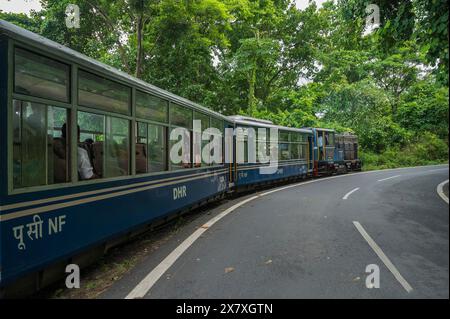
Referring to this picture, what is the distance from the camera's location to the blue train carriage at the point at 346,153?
23.8m

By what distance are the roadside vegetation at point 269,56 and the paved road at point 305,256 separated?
14.0 ft

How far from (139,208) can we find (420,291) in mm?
4175

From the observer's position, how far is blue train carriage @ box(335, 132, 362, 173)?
78.2 ft

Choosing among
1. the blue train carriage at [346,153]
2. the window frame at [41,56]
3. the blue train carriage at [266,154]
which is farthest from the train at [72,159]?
the blue train carriage at [346,153]

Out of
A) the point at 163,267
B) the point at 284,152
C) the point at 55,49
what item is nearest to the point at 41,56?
the point at 55,49

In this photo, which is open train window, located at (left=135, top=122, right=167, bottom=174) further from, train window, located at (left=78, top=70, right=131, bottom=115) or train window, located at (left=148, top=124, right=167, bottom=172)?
train window, located at (left=78, top=70, right=131, bottom=115)

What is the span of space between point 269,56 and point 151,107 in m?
21.8

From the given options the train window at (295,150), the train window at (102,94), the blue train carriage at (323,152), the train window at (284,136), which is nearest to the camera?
the train window at (102,94)

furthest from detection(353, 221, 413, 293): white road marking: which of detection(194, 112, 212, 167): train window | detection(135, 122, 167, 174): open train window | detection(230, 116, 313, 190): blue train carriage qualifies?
detection(230, 116, 313, 190): blue train carriage

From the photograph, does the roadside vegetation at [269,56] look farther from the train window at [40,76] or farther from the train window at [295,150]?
the train window at [40,76]

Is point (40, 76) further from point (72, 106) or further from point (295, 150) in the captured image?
point (295, 150)

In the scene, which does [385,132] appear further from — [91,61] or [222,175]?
[91,61]
